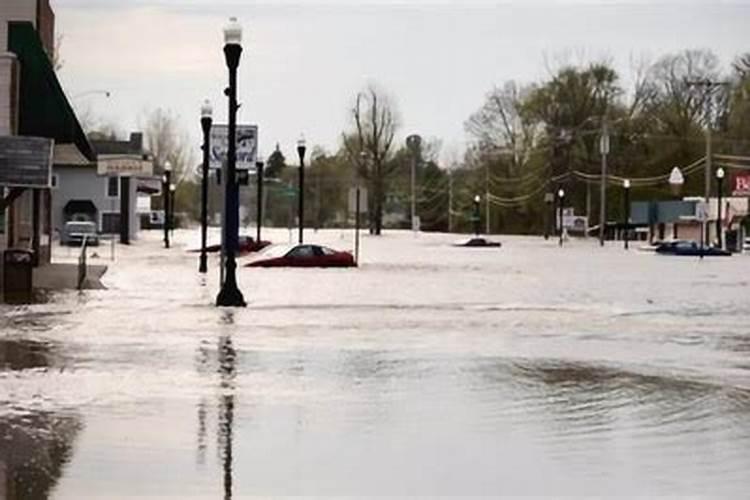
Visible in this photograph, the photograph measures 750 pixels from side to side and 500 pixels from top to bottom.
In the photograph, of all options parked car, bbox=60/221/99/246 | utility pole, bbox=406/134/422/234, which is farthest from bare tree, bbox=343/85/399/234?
parked car, bbox=60/221/99/246

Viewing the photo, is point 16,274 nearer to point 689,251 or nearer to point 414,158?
point 689,251

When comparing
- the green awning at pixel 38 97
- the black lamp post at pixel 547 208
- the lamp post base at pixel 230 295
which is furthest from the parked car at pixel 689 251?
the lamp post base at pixel 230 295

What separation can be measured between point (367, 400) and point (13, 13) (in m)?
30.7

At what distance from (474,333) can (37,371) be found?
8.50 meters

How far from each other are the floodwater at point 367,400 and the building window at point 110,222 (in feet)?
223

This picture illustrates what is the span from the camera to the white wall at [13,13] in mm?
37312

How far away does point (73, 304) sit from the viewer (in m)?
26.7

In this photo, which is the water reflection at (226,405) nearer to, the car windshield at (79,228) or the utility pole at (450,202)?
the car windshield at (79,228)

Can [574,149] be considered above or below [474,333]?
above

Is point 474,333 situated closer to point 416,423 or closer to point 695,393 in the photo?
point 695,393

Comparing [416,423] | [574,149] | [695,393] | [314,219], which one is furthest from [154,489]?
[314,219]

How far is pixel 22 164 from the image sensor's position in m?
30.9

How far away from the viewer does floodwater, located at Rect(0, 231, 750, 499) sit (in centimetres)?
972

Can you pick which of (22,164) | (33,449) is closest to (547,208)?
(22,164)
